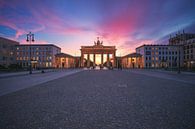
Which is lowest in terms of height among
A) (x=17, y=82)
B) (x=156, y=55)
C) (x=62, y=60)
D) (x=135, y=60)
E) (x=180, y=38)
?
(x=17, y=82)

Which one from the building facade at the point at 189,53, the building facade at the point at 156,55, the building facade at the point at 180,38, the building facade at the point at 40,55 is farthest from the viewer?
the building facade at the point at 180,38

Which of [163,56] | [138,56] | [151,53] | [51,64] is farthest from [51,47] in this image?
[163,56]

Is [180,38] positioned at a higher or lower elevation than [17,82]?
higher

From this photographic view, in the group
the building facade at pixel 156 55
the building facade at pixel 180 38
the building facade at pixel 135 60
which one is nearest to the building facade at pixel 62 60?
the building facade at pixel 135 60

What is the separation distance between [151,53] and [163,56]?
8.36 m

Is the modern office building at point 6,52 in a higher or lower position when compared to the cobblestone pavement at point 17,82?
higher

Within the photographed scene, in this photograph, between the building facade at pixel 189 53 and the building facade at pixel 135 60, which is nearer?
the building facade at pixel 189 53

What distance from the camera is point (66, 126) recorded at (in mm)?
4395

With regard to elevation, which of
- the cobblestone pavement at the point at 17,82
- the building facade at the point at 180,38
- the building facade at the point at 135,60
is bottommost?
the cobblestone pavement at the point at 17,82

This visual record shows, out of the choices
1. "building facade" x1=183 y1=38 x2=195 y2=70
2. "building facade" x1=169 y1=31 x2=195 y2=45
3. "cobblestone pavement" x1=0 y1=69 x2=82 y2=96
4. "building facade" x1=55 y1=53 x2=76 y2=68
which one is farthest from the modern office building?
"building facade" x1=169 y1=31 x2=195 y2=45

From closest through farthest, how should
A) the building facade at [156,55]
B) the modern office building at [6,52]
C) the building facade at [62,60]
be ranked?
the modern office building at [6,52] < the building facade at [156,55] < the building facade at [62,60]

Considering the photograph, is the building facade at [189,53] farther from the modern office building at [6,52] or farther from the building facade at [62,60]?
the modern office building at [6,52]

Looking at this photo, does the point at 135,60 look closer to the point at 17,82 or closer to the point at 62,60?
the point at 62,60

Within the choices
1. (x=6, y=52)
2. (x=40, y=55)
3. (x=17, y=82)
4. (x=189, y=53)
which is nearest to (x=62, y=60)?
(x=40, y=55)
